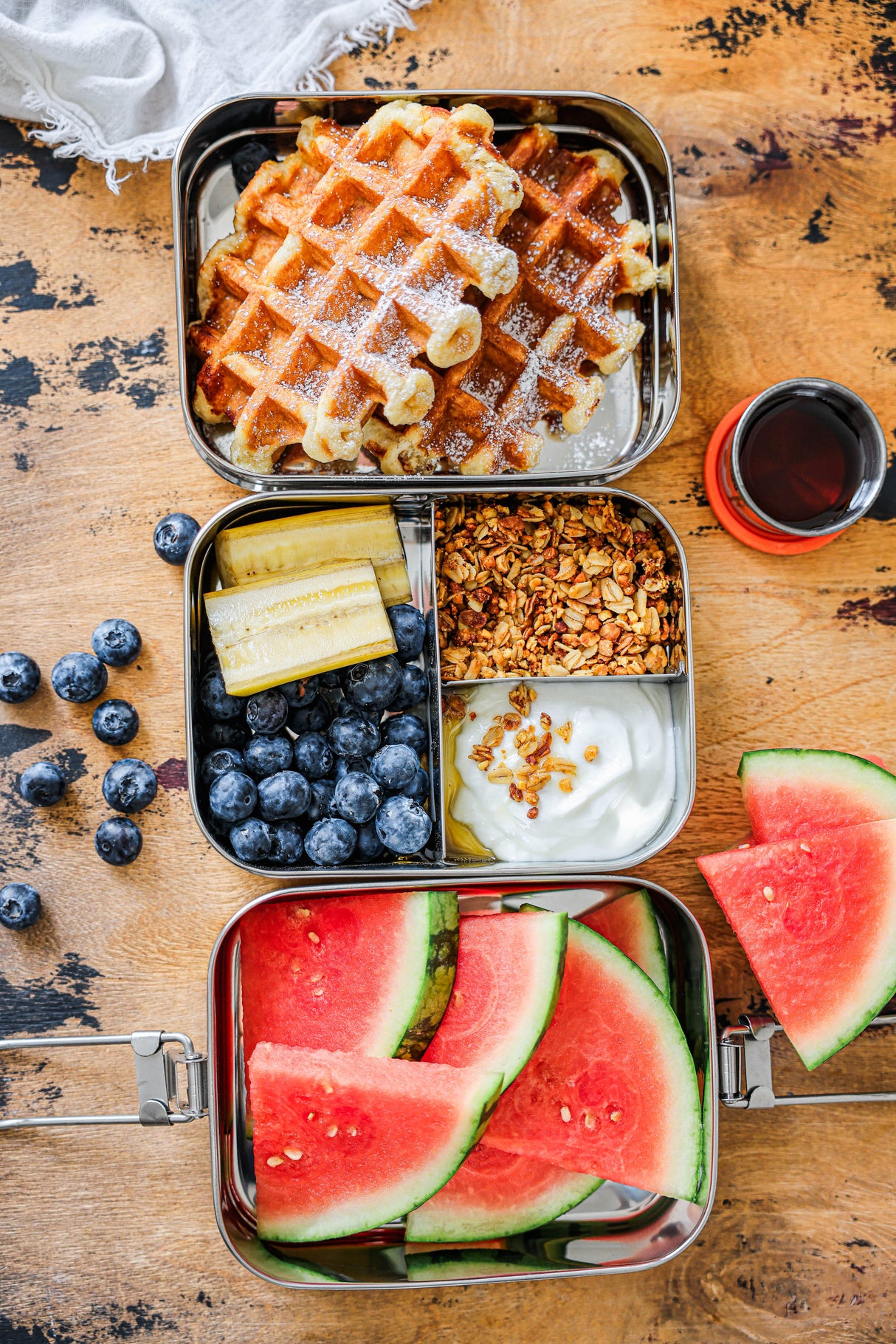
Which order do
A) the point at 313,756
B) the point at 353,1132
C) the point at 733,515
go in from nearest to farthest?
the point at 353,1132 → the point at 313,756 → the point at 733,515

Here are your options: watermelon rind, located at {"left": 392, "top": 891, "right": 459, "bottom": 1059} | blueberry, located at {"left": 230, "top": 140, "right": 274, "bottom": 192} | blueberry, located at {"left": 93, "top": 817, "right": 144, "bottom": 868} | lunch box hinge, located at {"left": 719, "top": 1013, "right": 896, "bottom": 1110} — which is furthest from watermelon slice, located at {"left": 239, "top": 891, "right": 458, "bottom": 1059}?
blueberry, located at {"left": 230, "top": 140, "right": 274, "bottom": 192}

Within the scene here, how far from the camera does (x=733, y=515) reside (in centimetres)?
130

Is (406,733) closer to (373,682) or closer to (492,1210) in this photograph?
(373,682)

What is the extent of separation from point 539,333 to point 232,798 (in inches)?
31.2

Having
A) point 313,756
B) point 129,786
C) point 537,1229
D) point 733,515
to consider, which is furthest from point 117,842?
point 733,515

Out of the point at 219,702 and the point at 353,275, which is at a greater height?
the point at 353,275

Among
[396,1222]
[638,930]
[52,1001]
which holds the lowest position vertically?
[396,1222]

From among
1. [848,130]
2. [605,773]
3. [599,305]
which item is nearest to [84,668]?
[605,773]

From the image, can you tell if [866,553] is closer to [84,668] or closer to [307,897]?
[307,897]

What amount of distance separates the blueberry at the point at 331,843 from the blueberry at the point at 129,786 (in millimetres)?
Result: 264

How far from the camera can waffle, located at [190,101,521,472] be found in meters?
1.10

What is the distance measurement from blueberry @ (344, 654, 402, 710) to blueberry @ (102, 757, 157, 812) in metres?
0.33

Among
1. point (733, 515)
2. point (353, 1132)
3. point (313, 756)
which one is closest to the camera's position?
point (353, 1132)

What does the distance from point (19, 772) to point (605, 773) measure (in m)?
0.88
